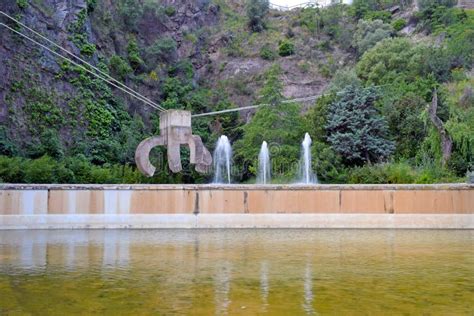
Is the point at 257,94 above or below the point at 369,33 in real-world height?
below

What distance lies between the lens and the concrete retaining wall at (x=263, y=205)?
17453 mm

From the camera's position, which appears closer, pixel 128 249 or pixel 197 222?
pixel 128 249

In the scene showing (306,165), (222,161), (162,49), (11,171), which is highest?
(162,49)

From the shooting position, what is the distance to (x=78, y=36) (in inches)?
1492

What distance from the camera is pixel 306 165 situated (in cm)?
2836

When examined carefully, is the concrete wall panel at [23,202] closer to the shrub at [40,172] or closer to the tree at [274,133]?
the shrub at [40,172]

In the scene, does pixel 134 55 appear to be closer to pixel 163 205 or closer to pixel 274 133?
pixel 274 133

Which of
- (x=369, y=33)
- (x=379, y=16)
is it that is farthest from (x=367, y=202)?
(x=379, y=16)

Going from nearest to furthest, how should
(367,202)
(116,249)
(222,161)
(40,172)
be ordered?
(116,249), (367,202), (40,172), (222,161)

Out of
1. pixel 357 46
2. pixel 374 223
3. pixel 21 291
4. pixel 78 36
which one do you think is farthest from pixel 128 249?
pixel 357 46

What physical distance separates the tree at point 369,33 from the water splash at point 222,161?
21507 millimetres

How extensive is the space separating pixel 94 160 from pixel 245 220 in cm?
1850

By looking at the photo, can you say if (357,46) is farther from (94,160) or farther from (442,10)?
(94,160)

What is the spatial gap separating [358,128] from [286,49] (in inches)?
962
